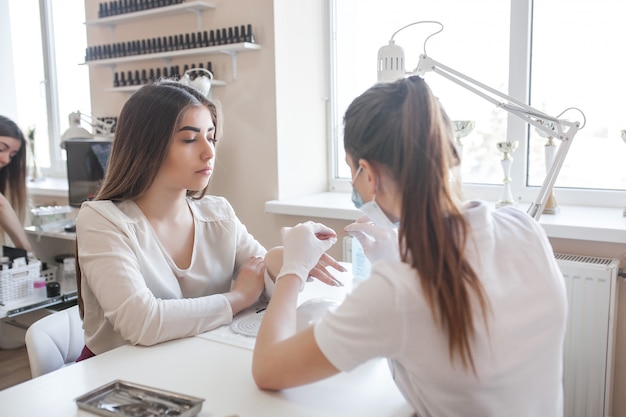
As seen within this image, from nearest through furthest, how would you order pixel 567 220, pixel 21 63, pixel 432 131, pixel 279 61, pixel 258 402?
pixel 432 131, pixel 258 402, pixel 567 220, pixel 279 61, pixel 21 63

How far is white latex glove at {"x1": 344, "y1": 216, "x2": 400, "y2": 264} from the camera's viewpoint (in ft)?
4.62

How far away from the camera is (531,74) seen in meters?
2.35

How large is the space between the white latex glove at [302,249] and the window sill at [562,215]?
100cm

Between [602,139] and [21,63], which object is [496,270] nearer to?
Answer: [602,139]

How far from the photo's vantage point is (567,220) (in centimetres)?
203

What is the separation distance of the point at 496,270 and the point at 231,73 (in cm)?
217

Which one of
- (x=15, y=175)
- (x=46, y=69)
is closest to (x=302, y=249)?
(x=15, y=175)

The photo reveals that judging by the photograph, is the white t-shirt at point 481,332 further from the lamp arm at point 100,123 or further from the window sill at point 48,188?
the window sill at point 48,188

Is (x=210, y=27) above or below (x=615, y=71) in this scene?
above

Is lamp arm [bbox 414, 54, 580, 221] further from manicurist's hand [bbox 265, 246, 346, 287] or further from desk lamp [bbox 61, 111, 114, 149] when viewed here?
desk lamp [bbox 61, 111, 114, 149]

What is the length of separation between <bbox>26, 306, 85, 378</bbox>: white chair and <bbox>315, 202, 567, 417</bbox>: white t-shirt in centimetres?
92

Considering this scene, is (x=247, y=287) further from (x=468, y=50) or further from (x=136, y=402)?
(x=468, y=50)

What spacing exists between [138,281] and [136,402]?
0.38 meters

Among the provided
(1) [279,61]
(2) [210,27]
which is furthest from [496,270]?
(2) [210,27]
